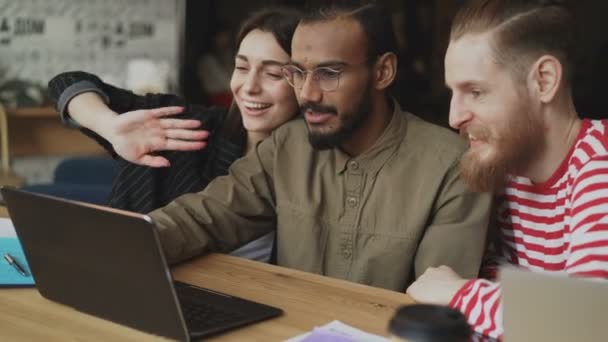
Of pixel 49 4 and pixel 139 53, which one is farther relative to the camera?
pixel 139 53

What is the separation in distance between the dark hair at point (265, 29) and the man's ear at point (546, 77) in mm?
727

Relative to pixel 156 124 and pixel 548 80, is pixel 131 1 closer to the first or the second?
pixel 156 124

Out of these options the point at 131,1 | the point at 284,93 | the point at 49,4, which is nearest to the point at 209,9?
the point at 131,1

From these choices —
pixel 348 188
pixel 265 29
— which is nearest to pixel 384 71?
pixel 348 188

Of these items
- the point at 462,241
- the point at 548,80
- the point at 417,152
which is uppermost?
the point at 548,80

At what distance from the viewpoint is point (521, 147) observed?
4.50 ft

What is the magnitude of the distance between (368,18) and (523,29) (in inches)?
16.5

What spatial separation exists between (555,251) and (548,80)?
0.31 metres

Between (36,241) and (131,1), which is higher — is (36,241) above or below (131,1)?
below

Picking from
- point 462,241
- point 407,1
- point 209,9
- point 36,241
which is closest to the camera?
point 36,241

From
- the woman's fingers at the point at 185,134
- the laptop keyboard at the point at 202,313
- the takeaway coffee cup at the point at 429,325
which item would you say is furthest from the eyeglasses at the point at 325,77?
the takeaway coffee cup at the point at 429,325

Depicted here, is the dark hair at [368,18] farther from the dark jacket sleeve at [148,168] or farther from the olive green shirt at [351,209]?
the dark jacket sleeve at [148,168]

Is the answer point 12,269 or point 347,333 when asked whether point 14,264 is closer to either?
point 12,269

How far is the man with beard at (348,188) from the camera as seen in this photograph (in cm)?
155
